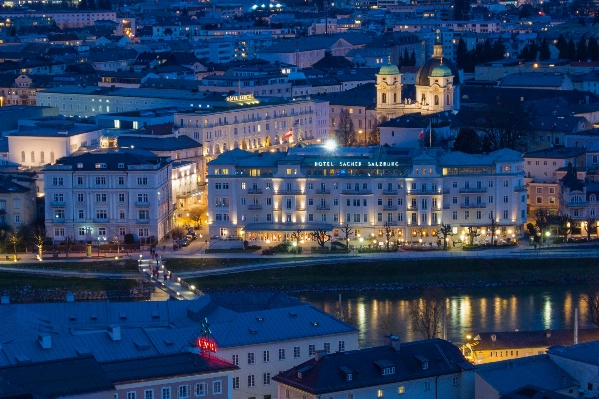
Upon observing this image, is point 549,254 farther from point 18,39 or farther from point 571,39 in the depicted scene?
point 18,39

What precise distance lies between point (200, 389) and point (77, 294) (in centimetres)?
1061

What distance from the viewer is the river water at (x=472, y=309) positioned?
85.3 feet

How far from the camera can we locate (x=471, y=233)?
106ft

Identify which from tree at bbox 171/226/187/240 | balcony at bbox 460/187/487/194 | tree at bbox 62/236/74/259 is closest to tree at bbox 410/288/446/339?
balcony at bbox 460/187/487/194

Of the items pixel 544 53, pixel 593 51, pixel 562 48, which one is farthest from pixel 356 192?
pixel 562 48

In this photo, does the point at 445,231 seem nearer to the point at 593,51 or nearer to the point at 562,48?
the point at 593,51

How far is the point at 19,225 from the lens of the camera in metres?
32.9

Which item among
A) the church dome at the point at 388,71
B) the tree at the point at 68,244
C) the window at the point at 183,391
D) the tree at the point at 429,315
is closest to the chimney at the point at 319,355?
the window at the point at 183,391

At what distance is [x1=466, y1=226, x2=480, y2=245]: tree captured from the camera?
106 ft

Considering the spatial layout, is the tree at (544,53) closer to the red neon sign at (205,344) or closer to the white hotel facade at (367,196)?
the white hotel facade at (367,196)

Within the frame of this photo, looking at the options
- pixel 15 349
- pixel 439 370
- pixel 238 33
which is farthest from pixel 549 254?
pixel 238 33

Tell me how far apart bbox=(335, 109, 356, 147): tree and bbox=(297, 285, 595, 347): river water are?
13866 millimetres

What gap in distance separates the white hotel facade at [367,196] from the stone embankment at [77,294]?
3.74m

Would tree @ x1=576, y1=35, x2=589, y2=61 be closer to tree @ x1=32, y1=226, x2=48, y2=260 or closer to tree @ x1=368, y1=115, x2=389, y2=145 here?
tree @ x1=368, y1=115, x2=389, y2=145
